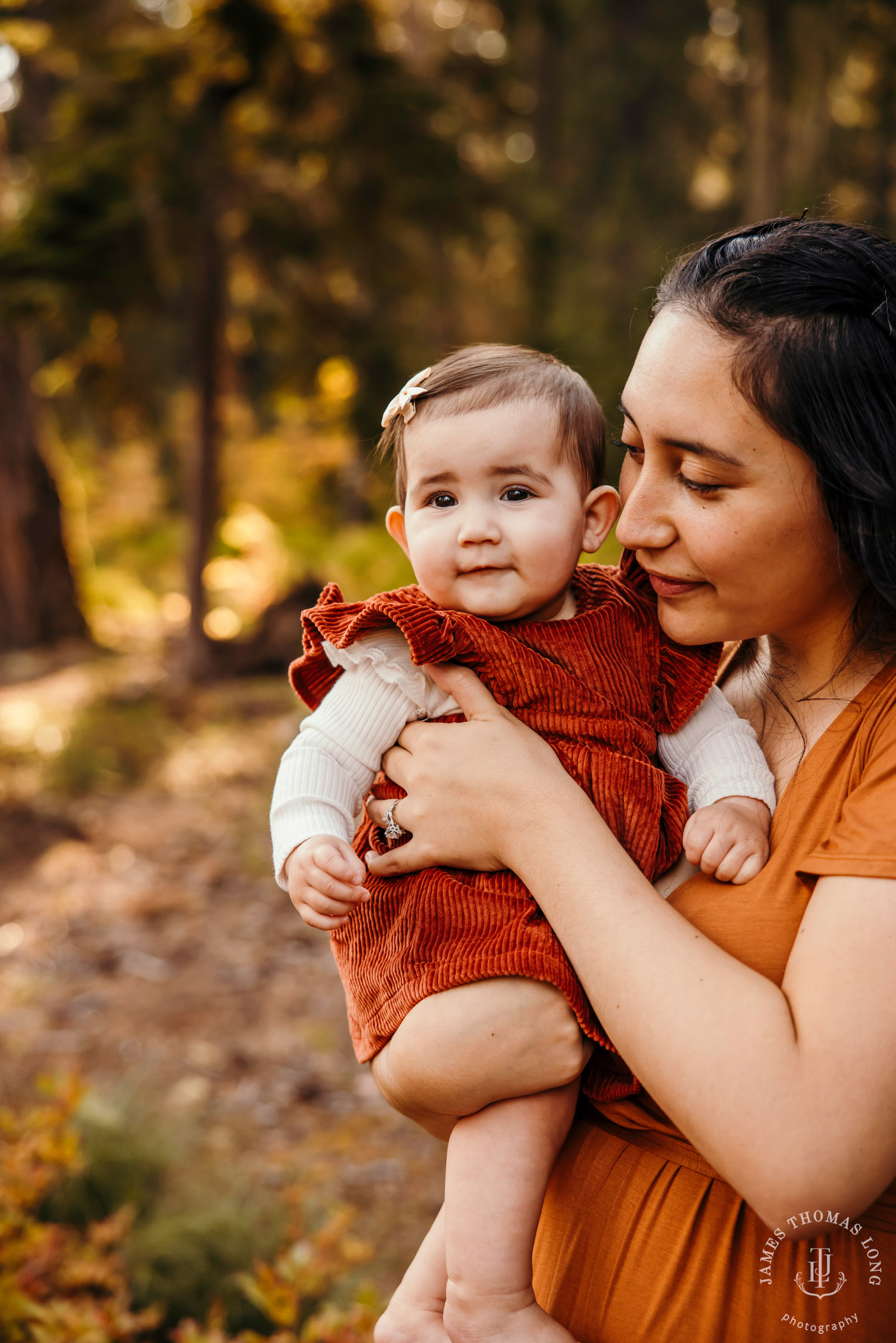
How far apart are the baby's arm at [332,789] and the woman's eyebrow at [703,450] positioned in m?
0.55

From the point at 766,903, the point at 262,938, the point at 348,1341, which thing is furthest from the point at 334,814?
the point at 262,938

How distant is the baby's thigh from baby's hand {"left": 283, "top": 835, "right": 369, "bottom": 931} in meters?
0.19

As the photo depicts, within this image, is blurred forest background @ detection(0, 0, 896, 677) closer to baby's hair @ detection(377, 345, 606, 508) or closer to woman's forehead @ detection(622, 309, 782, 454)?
baby's hair @ detection(377, 345, 606, 508)

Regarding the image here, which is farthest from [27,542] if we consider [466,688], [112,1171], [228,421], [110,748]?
[466,688]

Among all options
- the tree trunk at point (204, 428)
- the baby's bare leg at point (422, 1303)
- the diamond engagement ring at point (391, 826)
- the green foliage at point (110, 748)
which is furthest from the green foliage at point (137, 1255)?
the tree trunk at point (204, 428)

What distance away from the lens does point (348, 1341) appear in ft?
7.68

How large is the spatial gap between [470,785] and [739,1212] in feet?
1.98

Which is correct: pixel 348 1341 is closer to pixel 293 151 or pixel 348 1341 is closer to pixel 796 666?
pixel 796 666

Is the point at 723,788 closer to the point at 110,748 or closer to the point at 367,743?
the point at 367,743

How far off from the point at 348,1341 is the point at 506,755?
5.49 feet

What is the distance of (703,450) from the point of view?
1291 millimetres

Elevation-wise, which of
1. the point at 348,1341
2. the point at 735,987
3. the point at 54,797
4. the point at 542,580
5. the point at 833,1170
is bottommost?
the point at 54,797

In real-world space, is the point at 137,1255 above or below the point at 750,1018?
below

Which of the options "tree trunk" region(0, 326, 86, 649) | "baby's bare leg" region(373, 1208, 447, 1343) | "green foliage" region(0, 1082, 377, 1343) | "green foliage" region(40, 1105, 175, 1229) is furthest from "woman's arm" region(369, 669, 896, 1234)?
"tree trunk" region(0, 326, 86, 649)
